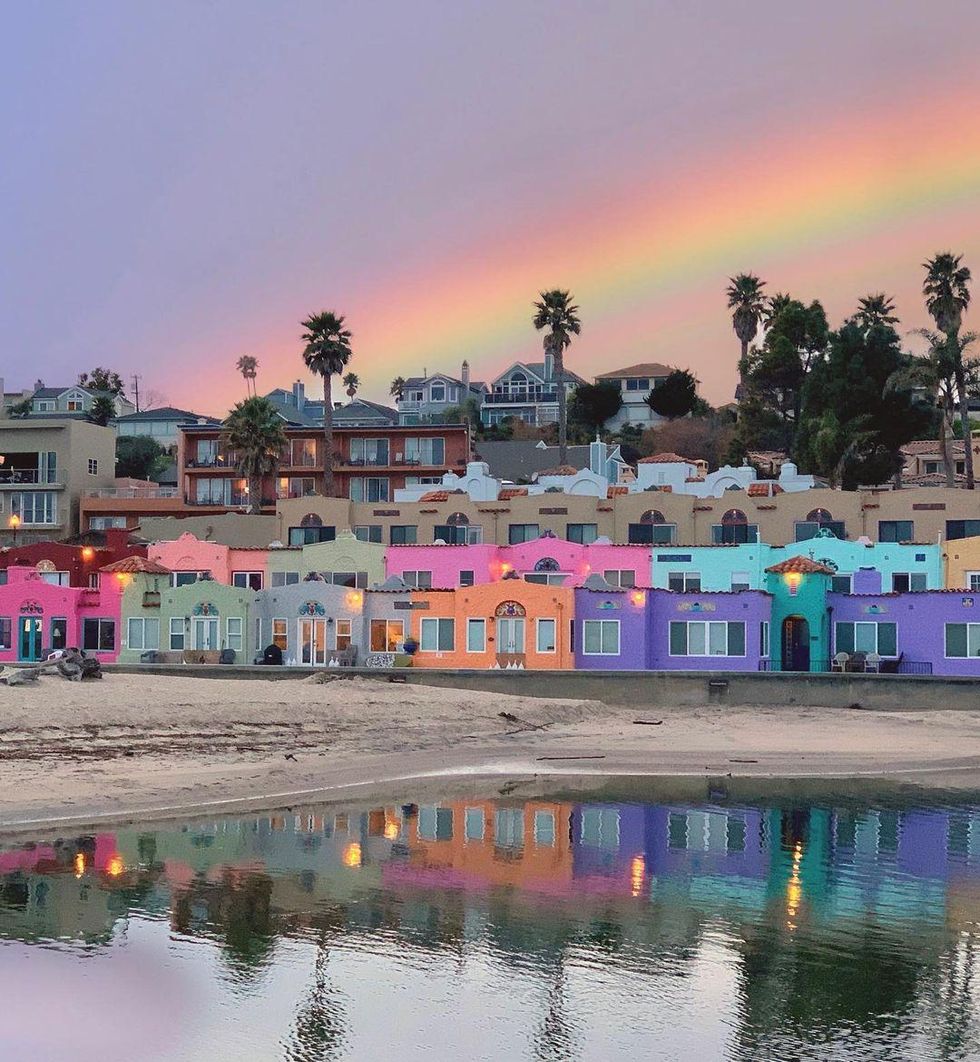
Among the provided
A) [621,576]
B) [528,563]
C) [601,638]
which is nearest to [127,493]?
[528,563]

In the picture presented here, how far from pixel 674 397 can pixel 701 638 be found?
92378mm

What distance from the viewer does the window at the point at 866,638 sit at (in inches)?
2403

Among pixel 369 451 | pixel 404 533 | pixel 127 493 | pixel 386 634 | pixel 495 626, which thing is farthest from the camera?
pixel 127 493

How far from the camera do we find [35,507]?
4190 inches

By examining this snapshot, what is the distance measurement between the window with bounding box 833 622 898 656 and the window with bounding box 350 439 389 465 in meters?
50.4

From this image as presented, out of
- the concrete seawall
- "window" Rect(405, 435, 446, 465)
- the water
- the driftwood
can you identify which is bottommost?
the water

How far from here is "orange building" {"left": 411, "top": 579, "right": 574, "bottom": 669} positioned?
6169 centimetres

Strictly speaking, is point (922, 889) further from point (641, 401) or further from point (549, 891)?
point (641, 401)

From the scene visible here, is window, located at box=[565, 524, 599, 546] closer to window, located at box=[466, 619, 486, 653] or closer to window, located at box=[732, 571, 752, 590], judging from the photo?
window, located at box=[732, 571, 752, 590]

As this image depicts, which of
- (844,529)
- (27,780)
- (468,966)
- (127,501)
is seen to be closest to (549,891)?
(468,966)

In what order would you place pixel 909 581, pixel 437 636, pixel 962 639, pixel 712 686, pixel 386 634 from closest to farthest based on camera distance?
pixel 712 686
pixel 962 639
pixel 437 636
pixel 386 634
pixel 909 581

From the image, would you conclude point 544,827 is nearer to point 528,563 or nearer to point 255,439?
point 528,563

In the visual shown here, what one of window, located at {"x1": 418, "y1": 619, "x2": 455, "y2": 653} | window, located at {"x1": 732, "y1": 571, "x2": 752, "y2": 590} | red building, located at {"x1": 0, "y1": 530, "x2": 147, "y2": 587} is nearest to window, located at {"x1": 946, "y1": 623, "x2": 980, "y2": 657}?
window, located at {"x1": 732, "y1": 571, "x2": 752, "y2": 590}

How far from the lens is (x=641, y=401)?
515 ft
